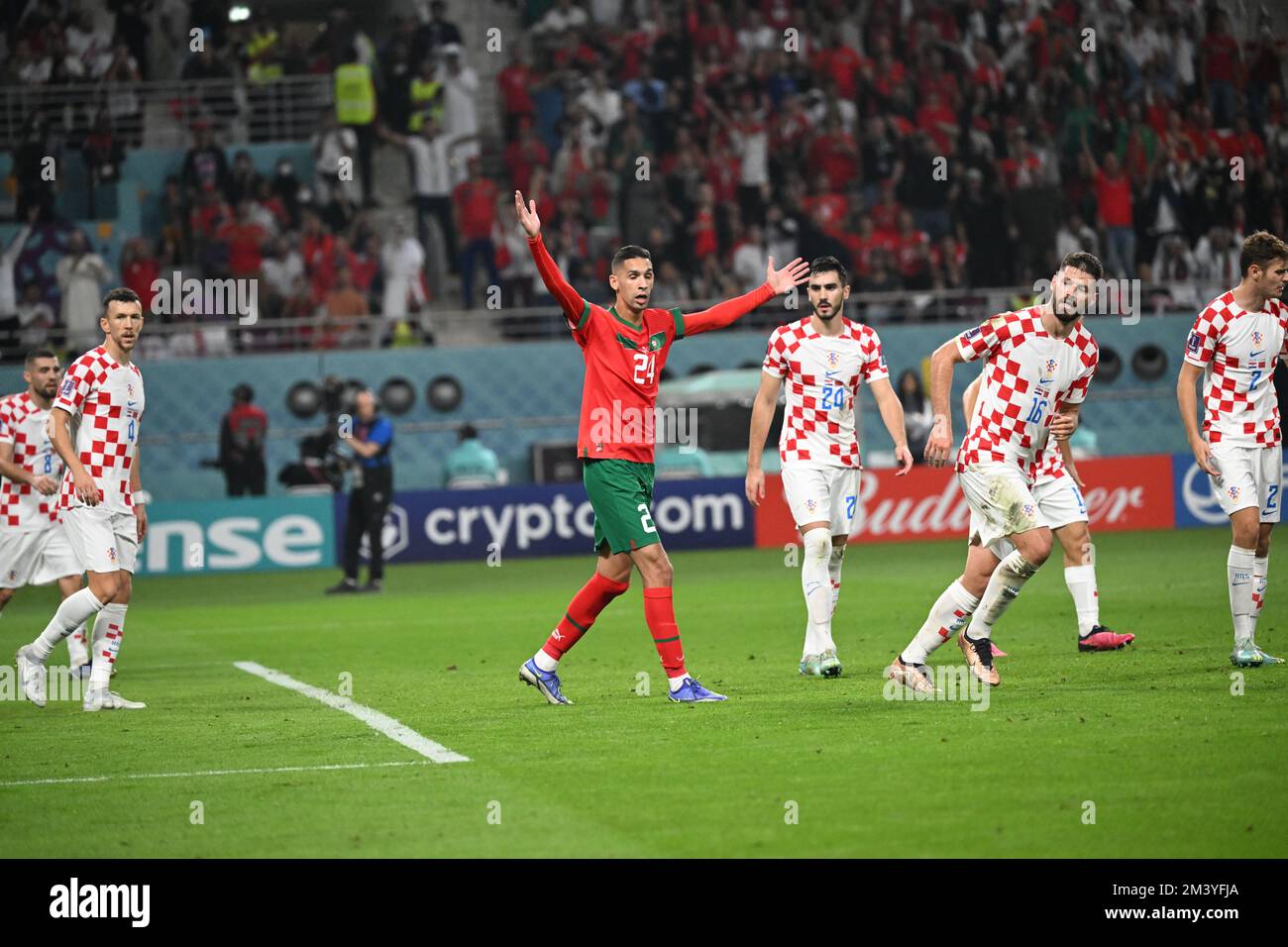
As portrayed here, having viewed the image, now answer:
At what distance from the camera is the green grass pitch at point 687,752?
6.37 metres

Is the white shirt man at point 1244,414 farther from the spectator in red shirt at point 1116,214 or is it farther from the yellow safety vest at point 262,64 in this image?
the yellow safety vest at point 262,64

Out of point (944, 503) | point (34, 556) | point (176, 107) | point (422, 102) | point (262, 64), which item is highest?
point (262, 64)

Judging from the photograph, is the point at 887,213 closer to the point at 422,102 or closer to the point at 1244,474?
the point at 422,102

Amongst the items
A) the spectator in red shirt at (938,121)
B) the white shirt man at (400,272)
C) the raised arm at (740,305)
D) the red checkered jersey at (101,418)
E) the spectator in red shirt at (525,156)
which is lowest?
the red checkered jersey at (101,418)

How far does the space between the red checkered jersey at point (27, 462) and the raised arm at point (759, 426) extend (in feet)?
18.6

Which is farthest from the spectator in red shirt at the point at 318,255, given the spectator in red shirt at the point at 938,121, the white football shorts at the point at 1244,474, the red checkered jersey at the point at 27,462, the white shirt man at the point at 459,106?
the white football shorts at the point at 1244,474

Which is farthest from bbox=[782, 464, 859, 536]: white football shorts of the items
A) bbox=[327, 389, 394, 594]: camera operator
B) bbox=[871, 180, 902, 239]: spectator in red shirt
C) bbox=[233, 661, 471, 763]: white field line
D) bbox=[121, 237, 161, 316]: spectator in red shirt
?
bbox=[121, 237, 161, 316]: spectator in red shirt

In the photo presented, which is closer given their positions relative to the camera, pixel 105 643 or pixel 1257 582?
pixel 1257 582

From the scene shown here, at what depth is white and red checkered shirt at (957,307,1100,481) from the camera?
9.80m

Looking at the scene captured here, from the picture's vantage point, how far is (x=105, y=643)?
10.9 metres

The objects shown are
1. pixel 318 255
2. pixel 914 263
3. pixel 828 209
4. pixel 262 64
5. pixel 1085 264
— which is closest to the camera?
pixel 1085 264

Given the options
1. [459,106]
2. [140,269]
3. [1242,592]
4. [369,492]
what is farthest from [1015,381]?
[459,106]

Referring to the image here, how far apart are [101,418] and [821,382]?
445 cm
